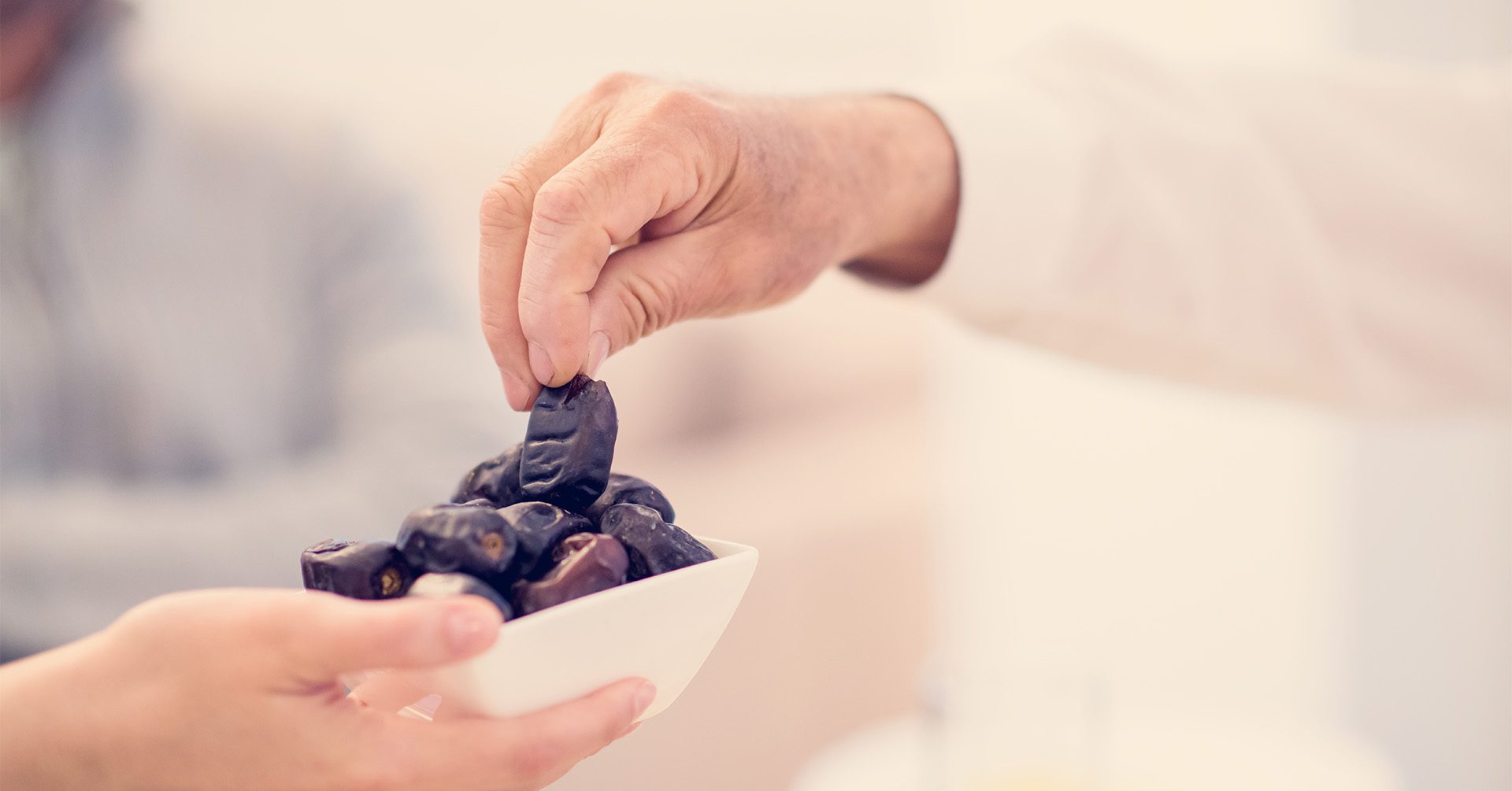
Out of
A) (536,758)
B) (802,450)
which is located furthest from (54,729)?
(802,450)

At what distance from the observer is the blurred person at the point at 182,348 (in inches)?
50.8

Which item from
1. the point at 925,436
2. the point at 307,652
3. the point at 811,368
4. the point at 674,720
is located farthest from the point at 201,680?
the point at 925,436

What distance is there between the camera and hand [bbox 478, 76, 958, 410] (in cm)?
61

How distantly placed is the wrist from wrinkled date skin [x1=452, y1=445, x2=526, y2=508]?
330 millimetres

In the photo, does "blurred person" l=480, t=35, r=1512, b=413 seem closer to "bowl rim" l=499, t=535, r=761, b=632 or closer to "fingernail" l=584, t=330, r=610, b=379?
"fingernail" l=584, t=330, r=610, b=379

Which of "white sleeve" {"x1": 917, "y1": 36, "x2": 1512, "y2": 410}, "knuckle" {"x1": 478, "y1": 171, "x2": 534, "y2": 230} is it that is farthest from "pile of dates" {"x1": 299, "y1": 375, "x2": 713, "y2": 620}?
"white sleeve" {"x1": 917, "y1": 36, "x2": 1512, "y2": 410}

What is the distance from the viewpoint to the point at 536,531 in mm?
550

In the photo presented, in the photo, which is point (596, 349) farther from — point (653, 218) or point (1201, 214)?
point (1201, 214)

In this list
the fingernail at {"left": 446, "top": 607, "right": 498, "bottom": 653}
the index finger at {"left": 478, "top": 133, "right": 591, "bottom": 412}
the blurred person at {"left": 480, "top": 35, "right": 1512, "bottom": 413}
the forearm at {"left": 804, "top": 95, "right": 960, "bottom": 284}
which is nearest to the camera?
the fingernail at {"left": 446, "top": 607, "right": 498, "bottom": 653}

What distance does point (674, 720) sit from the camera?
212cm

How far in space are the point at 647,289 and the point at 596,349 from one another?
5cm

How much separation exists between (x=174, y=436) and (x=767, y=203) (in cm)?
106

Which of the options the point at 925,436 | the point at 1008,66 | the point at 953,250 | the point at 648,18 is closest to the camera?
the point at 953,250

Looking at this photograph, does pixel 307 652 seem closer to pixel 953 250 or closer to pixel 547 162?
pixel 547 162
